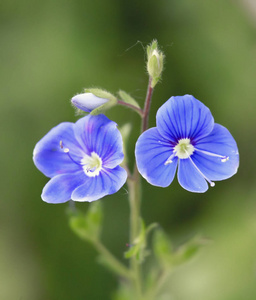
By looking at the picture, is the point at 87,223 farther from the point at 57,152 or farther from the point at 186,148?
the point at 186,148

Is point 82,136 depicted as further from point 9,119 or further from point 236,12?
point 236,12

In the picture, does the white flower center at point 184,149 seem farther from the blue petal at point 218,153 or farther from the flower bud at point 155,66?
the flower bud at point 155,66

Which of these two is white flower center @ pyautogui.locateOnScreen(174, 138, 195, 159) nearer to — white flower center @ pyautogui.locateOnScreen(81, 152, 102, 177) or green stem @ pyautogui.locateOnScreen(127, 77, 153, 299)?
green stem @ pyautogui.locateOnScreen(127, 77, 153, 299)

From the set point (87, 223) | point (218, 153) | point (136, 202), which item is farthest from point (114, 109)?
point (218, 153)

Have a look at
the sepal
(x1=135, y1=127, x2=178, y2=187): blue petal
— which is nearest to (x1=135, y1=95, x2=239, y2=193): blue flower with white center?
(x1=135, y1=127, x2=178, y2=187): blue petal

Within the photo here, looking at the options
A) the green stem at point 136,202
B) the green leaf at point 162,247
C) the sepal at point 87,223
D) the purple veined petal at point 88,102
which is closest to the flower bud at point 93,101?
the purple veined petal at point 88,102

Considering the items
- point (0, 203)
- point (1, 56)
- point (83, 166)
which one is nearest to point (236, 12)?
point (1, 56)
